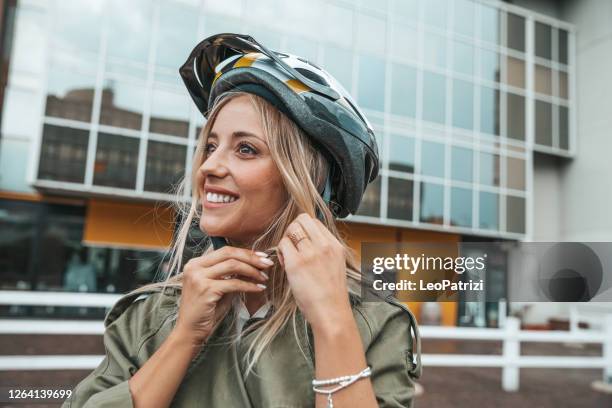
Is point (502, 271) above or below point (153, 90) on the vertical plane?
below

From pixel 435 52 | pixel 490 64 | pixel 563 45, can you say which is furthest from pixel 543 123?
pixel 435 52

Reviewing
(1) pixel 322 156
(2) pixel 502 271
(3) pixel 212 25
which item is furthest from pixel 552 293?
(3) pixel 212 25

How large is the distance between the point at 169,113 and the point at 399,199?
3266 millimetres

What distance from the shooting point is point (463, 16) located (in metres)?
3.26

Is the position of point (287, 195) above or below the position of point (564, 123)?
below

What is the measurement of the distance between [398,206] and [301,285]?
3663 millimetres

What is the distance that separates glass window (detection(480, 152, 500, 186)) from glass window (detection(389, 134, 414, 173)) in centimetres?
79

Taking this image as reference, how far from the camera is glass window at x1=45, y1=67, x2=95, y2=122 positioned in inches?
224

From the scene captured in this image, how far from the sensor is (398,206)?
415 centimetres

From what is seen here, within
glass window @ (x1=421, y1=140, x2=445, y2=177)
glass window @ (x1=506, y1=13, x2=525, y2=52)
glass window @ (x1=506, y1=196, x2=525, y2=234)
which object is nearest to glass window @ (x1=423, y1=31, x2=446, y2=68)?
glass window @ (x1=506, y1=13, x2=525, y2=52)

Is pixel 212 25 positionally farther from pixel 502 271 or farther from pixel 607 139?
pixel 502 271

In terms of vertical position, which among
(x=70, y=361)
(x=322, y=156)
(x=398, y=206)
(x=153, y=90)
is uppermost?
(x=153, y=90)

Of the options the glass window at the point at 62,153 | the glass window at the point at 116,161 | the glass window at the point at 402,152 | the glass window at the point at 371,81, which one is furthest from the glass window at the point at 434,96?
the glass window at the point at 62,153

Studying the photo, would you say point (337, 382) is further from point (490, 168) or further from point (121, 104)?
point (121, 104)
